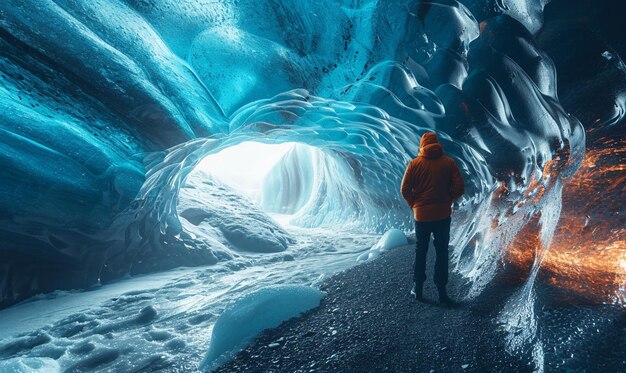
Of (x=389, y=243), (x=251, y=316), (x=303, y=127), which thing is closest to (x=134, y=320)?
(x=251, y=316)

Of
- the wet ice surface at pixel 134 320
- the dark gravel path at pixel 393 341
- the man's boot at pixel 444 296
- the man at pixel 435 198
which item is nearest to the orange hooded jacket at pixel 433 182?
the man at pixel 435 198

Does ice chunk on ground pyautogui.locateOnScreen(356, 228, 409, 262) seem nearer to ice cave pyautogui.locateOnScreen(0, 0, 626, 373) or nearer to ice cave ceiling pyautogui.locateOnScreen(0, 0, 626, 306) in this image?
ice cave pyautogui.locateOnScreen(0, 0, 626, 373)

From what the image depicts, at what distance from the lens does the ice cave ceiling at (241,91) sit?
268cm

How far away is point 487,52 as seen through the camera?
10.5 feet

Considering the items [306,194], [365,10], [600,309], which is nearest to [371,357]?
[600,309]

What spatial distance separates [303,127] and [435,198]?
9.49 ft

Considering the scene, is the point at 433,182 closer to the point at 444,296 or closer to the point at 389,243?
the point at 444,296

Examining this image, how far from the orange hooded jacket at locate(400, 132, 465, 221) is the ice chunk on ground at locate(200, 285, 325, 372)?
1.22 metres

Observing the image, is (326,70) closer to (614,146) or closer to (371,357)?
(614,146)

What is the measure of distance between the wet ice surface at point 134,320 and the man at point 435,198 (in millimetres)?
1584

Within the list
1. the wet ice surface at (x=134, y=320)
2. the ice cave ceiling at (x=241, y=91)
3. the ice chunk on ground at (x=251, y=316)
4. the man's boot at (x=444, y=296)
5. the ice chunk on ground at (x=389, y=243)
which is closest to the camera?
the ice chunk on ground at (x=251, y=316)

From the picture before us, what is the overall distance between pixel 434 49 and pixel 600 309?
2933mm

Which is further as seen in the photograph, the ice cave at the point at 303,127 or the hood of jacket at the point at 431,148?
the hood of jacket at the point at 431,148

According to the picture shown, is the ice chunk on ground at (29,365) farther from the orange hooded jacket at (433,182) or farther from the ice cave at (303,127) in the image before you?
the orange hooded jacket at (433,182)
